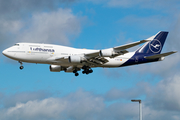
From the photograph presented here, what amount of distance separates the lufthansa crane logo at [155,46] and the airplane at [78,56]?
1.55 m

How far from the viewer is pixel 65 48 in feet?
170

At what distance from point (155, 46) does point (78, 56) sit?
18.0 meters

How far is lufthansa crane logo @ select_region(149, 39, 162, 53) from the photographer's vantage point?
58100 millimetres

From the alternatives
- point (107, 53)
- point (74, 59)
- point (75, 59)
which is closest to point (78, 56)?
point (75, 59)

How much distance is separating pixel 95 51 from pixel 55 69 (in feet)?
39.5

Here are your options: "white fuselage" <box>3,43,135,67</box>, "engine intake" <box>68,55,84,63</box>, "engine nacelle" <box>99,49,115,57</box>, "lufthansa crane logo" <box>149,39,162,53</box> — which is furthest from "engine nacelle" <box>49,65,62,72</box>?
"lufthansa crane logo" <box>149,39,162,53</box>

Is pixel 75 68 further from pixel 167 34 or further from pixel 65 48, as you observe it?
pixel 167 34

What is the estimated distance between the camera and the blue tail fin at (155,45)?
5723 centimetres

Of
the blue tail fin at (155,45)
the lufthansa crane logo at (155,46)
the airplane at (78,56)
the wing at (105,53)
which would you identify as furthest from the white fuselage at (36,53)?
→ the lufthansa crane logo at (155,46)

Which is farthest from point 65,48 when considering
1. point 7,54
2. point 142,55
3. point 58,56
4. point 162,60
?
point 162,60

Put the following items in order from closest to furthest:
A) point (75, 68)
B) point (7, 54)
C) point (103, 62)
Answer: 1. point (7, 54)
2. point (103, 62)
3. point (75, 68)

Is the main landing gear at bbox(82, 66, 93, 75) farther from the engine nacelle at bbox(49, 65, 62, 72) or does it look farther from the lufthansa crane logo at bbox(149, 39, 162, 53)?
the lufthansa crane logo at bbox(149, 39, 162, 53)

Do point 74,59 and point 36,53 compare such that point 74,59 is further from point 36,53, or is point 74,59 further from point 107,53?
point 36,53

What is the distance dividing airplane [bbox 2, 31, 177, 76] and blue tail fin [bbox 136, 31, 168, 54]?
0.21 metres
